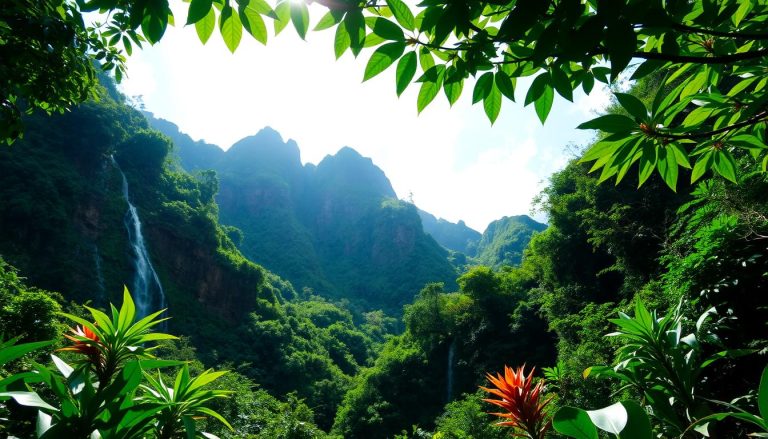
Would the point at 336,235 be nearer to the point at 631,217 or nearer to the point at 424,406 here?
the point at 424,406

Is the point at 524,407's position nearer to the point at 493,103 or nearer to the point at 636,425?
the point at 636,425

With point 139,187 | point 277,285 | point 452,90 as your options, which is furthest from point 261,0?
point 277,285

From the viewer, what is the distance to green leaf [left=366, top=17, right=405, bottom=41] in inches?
25.8

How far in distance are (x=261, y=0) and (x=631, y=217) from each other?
11.5 meters

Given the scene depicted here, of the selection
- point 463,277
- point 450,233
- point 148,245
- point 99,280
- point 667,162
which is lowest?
point 99,280

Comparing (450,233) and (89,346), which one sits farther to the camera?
(450,233)

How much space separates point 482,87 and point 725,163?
731 millimetres

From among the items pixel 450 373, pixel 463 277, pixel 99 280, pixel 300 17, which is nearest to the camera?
pixel 300 17

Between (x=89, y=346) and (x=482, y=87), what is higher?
(x=482, y=87)

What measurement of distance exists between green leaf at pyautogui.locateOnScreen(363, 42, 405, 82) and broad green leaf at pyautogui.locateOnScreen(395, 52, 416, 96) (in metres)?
0.02

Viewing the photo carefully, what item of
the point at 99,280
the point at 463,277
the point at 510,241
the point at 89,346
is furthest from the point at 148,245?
the point at 510,241

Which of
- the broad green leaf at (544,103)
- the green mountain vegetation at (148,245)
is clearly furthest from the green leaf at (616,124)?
the green mountain vegetation at (148,245)

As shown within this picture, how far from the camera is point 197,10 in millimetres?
588

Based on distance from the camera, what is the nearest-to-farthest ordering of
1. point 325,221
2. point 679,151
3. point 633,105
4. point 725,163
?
point 633,105, point 679,151, point 725,163, point 325,221
